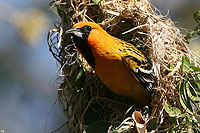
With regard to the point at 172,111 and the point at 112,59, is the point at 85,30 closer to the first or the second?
the point at 112,59

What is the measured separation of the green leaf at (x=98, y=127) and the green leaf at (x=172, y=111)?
556mm

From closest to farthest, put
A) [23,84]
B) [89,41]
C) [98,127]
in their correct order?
[98,127] → [89,41] → [23,84]

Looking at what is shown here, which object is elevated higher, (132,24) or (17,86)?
(17,86)

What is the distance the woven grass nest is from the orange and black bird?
123mm

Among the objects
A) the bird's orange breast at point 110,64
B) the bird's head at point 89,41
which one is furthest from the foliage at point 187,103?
the bird's head at point 89,41

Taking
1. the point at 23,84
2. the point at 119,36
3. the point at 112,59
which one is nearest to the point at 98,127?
the point at 112,59

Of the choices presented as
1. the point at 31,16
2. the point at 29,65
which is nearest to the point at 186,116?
the point at 31,16

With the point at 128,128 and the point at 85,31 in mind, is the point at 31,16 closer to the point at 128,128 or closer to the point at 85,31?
the point at 85,31

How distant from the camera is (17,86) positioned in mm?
6801

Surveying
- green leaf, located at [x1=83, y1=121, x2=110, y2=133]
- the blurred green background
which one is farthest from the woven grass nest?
the blurred green background

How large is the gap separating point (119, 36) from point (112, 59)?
483mm

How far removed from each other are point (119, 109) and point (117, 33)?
2.38ft

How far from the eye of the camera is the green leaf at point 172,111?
10.2ft

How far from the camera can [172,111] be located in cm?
314
